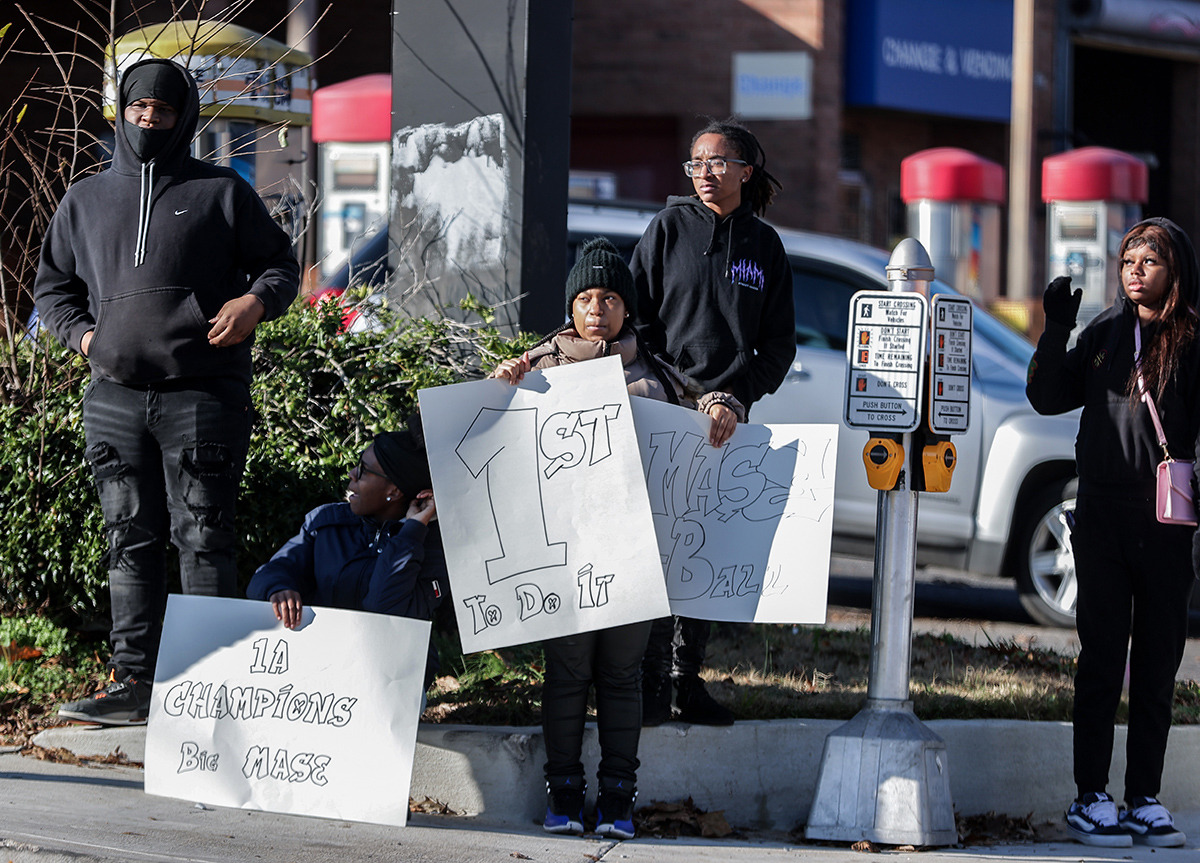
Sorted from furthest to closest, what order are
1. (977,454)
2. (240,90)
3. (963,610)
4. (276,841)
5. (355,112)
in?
(355,112)
(963,610)
(977,454)
(240,90)
(276,841)

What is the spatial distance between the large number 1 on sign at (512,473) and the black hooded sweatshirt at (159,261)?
79 centimetres

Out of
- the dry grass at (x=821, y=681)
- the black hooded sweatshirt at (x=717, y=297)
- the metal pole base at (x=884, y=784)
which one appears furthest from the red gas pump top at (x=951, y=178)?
the metal pole base at (x=884, y=784)

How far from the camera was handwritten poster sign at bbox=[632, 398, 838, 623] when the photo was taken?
4.37 m

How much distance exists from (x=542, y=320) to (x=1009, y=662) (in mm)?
2373

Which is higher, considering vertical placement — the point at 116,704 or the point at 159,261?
the point at 159,261

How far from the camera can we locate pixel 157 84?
4.39 m

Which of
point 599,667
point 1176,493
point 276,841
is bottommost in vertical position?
point 276,841

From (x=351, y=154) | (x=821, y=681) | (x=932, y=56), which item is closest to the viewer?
(x=821, y=681)

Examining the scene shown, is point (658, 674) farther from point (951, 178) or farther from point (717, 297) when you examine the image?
point (951, 178)

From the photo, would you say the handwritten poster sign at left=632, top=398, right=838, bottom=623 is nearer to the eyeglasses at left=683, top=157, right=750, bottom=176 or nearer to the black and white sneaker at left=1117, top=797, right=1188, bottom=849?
the eyeglasses at left=683, top=157, right=750, bottom=176

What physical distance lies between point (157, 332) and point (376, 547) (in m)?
0.89

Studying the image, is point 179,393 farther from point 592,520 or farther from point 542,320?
point 542,320

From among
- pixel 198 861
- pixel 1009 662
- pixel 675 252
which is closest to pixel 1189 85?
pixel 1009 662

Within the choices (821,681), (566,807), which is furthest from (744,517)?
(821,681)
